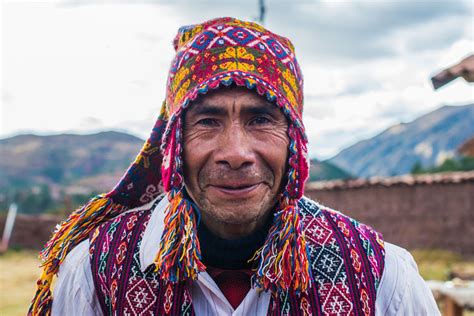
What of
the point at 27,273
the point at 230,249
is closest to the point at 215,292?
the point at 230,249

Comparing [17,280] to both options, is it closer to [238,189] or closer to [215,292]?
[215,292]

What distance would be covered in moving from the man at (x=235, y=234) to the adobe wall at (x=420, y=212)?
33.2 ft

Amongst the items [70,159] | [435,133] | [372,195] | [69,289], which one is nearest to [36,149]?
[70,159]

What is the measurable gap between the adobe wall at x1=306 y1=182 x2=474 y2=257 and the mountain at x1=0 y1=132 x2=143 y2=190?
5254 cm

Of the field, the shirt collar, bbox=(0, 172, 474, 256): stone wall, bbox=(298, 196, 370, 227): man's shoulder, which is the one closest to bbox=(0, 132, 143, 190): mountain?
the field

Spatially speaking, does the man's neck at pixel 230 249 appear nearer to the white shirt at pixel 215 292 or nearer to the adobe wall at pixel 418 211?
the white shirt at pixel 215 292

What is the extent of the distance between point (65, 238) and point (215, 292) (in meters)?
0.66

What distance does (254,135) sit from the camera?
6.19 ft

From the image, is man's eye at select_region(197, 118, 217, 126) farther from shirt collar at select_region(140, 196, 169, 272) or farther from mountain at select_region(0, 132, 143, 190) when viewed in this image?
mountain at select_region(0, 132, 143, 190)

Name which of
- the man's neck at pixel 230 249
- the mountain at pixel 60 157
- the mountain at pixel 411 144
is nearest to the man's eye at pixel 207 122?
the man's neck at pixel 230 249

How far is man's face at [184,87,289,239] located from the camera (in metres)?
1.83

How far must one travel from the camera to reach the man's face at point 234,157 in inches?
72.1

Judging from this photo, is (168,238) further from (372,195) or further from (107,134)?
(107,134)

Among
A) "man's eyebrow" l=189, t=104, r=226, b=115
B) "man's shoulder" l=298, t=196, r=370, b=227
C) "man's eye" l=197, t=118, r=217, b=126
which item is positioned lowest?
"man's shoulder" l=298, t=196, r=370, b=227
